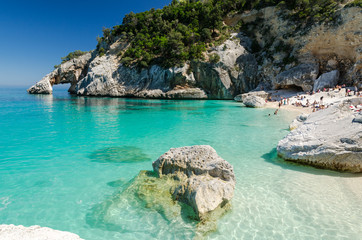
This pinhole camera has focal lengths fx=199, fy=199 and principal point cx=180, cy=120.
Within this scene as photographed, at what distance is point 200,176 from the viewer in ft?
18.0

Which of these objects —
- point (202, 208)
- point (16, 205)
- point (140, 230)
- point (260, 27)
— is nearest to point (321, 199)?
point (202, 208)

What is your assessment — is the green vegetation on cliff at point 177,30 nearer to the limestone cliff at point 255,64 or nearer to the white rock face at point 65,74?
the limestone cliff at point 255,64

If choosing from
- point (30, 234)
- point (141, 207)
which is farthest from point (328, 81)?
point (30, 234)

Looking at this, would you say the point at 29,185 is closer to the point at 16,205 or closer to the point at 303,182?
the point at 16,205

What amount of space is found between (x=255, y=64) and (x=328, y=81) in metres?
14.3

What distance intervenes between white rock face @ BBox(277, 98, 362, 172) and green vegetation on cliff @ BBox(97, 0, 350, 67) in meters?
34.0

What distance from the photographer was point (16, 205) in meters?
5.55

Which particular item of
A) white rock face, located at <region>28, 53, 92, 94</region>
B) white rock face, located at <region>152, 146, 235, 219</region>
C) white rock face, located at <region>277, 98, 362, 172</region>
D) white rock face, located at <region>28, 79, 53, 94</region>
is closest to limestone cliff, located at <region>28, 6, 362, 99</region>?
white rock face, located at <region>28, 53, 92, 94</region>

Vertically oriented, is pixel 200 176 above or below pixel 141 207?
above

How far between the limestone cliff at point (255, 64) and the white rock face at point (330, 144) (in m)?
27.9

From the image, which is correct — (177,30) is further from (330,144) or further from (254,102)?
(330,144)

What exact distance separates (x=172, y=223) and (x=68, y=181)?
4448mm

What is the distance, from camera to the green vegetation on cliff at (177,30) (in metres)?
41.7

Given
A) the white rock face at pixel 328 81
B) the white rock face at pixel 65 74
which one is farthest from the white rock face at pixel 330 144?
the white rock face at pixel 65 74
